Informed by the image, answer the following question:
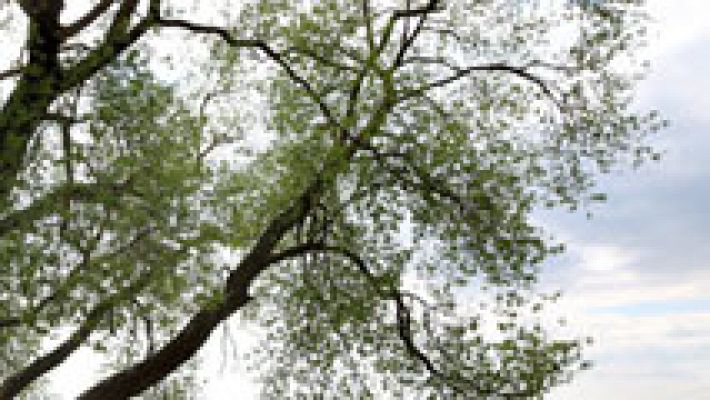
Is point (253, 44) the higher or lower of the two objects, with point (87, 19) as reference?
lower

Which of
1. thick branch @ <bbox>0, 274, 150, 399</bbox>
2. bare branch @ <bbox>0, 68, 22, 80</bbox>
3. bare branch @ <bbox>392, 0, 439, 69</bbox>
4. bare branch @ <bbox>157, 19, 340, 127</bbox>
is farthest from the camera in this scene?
bare branch @ <bbox>392, 0, 439, 69</bbox>

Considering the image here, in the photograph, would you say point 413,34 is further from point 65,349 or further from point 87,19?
point 65,349

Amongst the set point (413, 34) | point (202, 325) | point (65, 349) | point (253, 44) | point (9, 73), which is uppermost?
point (413, 34)

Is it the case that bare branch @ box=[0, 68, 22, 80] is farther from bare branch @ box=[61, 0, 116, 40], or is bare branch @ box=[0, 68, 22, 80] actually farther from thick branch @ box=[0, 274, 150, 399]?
thick branch @ box=[0, 274, 150, 399]

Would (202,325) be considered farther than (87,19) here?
No

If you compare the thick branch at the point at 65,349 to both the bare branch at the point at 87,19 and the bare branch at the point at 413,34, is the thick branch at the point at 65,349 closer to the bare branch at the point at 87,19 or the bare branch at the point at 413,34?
the bare branch at the point at 87,19

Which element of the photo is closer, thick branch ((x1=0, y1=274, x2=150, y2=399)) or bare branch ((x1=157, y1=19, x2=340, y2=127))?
Result: thick branch ((x1=0, y1=274, x2=150, y2=399))

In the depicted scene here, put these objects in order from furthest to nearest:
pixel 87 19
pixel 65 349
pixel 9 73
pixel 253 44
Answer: pixel 65 349 → pixel 253 44 → pixel 87 19 → pixel 9 73

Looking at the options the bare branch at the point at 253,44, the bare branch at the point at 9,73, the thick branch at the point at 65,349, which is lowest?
the thick branch at the point at 65,349

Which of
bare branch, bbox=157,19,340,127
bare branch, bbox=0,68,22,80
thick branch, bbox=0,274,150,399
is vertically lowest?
thick branch, bbox=0,274,150,399

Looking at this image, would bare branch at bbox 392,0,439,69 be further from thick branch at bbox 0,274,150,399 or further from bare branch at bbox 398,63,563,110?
thick branch at bbox 0,274,150,399

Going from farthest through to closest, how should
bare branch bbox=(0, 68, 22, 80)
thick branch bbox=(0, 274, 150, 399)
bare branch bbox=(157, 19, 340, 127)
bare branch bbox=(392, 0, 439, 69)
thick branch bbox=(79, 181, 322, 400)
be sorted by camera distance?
1. bare branch bbox=(392, 0, 439, 69)
2. bare branch bbox=(157, 19, 340, 127)
3. bare branch bbox=(0, 68, 22, 80)
4. thick branch bbox=(79, 181, 322, 400)
5. thick branch bbox=(0, 274, 150, 399)

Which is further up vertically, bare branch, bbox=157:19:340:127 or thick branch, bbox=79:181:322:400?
bare branch, bbox=157:19:340:127

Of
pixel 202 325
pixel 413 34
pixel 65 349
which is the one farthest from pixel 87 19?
pixel 65 349
